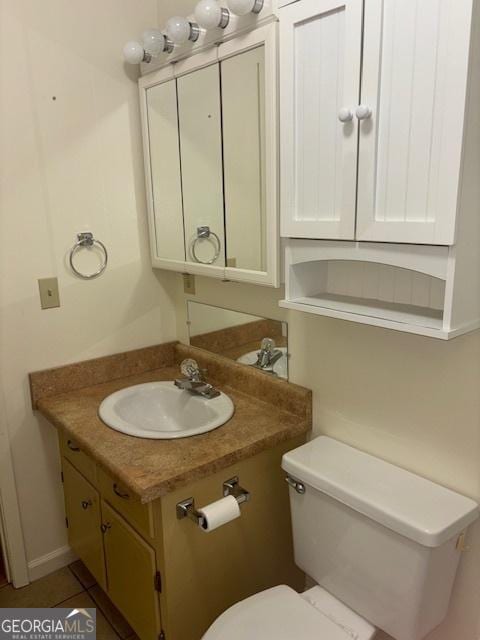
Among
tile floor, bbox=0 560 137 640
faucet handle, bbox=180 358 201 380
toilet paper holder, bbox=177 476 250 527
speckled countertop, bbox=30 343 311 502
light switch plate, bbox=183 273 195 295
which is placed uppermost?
light switch plate, bbox=183 273 195 295

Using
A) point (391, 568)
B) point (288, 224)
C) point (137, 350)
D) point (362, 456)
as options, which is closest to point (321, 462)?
point (362, 456)

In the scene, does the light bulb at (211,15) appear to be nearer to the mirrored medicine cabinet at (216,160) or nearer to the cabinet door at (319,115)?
the mirrored medicine cabinet at (216,160)

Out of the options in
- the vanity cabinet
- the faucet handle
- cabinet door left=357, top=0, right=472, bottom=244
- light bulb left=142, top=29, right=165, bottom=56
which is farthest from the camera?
the faucet handle

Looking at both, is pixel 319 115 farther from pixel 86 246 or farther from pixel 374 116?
pixel 86 246

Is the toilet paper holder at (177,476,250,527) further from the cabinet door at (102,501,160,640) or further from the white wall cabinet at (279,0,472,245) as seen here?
the white wall cabinet at (279,0,472,245)

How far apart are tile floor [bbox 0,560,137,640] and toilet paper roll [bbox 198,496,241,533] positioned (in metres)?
0.76

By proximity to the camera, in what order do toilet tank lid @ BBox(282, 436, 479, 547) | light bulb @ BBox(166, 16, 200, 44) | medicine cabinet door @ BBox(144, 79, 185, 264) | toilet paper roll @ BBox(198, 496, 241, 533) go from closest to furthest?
toilet tank lid @ BBox(282, 436, 479, 547) < toilet paper roll @ BBox(198, 496, 241, 533) < light bulb @ BBox(166, 16, 200, 44) < medicine cabinet door @ BBox(144, 79, 185, 264)

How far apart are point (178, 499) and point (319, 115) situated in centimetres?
105

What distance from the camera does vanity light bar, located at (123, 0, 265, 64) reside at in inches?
51.2

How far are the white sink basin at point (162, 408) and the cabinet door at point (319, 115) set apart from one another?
721mm

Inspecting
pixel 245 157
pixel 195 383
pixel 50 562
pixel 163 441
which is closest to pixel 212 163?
pixel 245 157

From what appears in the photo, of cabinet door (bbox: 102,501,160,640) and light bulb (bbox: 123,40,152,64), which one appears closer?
cabinet door (bbox: 102,501,160,640)

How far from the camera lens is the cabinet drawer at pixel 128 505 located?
137cm

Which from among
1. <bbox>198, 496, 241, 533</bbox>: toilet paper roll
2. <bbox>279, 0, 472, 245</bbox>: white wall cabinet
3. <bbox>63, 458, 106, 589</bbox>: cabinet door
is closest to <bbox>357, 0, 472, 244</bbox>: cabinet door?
<bbox>279, 0, 472, 245</bbox>: white wall cabinet
